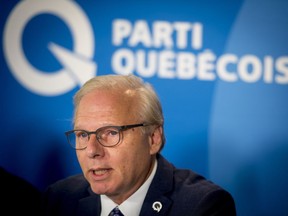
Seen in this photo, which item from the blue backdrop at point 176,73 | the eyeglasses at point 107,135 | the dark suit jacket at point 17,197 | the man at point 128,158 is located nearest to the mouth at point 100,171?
the man at point 128,158

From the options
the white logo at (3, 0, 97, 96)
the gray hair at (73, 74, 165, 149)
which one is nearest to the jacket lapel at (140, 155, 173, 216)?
the gray hair at (73, 74, 165, 149)

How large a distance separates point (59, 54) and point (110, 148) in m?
1.27

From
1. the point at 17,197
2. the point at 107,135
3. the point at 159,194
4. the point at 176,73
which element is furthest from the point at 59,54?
the point at 159,194

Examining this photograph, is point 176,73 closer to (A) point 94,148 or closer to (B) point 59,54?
(B) point 59,54

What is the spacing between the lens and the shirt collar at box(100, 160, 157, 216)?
6.99 feet

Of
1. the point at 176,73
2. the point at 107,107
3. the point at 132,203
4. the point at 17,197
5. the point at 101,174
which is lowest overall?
the point at 17,197

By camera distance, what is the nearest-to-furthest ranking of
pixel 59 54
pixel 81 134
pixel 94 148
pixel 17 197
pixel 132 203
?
pixel 94 148, pixel 81 134, pixel 132 203, pixel 17 197, pixel 59 54

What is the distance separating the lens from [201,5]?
3.06 metres

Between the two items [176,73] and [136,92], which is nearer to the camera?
[136,92]

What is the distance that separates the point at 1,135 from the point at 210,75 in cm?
147

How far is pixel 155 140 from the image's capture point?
2166 mm

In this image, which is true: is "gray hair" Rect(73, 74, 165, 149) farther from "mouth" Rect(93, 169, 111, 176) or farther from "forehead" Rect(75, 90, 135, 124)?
"mouth" Rect(93, 169, 111, 176)

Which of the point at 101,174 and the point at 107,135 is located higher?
the point at 107,135

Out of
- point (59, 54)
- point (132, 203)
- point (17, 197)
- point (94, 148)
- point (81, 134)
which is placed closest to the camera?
point (94, 148)
